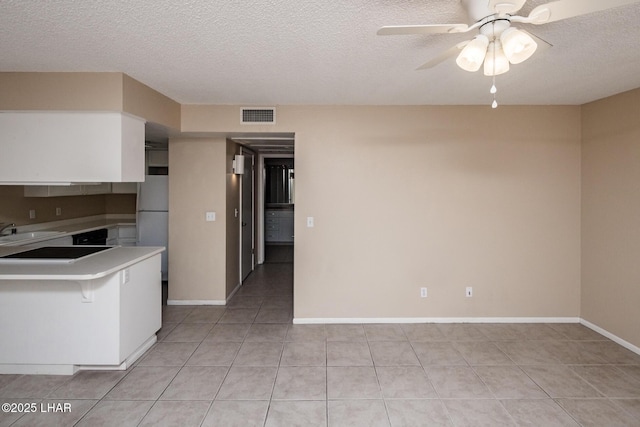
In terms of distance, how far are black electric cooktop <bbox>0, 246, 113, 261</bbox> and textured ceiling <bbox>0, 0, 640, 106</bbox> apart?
1.48 m

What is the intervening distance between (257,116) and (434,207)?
2153mm

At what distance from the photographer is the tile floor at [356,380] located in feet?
8.06

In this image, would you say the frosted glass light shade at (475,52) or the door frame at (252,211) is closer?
the frosted glass light shade at (475,52)

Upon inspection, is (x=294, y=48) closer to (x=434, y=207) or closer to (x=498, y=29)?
(x=498, y=29)

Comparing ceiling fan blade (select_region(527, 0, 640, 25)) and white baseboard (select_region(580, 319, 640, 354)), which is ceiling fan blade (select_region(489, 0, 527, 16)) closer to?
ceiling fan blade (select_region(527, 0, 640, 25))

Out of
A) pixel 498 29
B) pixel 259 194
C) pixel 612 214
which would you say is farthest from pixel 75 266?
pixel 612 214

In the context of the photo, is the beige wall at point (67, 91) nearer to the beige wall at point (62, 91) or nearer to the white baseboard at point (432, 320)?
the beige wall at point (62, 91)

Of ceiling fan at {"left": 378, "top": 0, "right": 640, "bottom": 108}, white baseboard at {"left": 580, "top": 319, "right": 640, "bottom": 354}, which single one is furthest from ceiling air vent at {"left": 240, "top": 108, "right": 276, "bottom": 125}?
white baseboard at {"left": 580, "top": 319, "right": 640, "bottom": 354}

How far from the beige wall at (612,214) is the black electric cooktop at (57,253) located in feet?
15.9

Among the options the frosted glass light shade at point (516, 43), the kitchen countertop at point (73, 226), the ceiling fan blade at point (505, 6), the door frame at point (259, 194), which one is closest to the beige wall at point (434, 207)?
the kitchen countertop at point (73, 226)

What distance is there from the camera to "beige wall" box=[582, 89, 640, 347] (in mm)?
3441

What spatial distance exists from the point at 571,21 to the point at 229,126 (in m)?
3.12

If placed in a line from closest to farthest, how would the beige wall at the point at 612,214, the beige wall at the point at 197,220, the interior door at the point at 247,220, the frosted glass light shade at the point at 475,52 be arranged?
the frosted glass light shade at the point at 475,52 → the beige wall at the point at 612,214 → the beige wall at the point at 197,220 → the interior door at the point at 247,220

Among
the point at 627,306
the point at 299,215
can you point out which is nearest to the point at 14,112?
the point at 299,215
